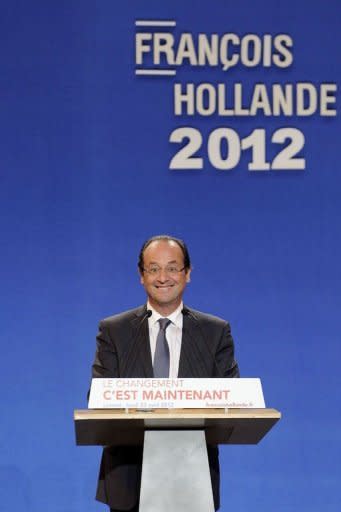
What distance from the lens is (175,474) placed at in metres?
2.85

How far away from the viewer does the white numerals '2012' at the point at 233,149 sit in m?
4.80

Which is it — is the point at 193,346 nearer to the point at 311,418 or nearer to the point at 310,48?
the point at 311,418

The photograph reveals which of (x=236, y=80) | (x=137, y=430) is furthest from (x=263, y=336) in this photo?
(x=137, y=430)

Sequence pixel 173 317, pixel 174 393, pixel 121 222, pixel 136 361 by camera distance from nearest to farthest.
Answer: pixel 174 393 < pixel 136 361 < pixel 173 317 < pixel 121 222

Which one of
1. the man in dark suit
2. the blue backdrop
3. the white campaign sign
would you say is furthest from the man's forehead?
the blue backdrop

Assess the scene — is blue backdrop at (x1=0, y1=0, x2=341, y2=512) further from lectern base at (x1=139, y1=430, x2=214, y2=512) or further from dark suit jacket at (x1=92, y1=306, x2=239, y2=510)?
lectern base at (x1=139, y1=430, x2=214, y2=512)

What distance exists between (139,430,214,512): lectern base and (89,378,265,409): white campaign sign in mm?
121

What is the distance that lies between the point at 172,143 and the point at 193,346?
1754mm

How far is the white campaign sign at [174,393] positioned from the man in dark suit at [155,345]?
370 mm

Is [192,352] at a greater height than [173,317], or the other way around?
[173,317]

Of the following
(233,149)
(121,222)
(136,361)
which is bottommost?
(136,361)

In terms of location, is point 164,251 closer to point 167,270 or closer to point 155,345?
point 167,270

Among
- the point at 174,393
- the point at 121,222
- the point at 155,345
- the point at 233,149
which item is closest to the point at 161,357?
the point at 155,345

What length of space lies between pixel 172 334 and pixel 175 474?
1.83 feet
